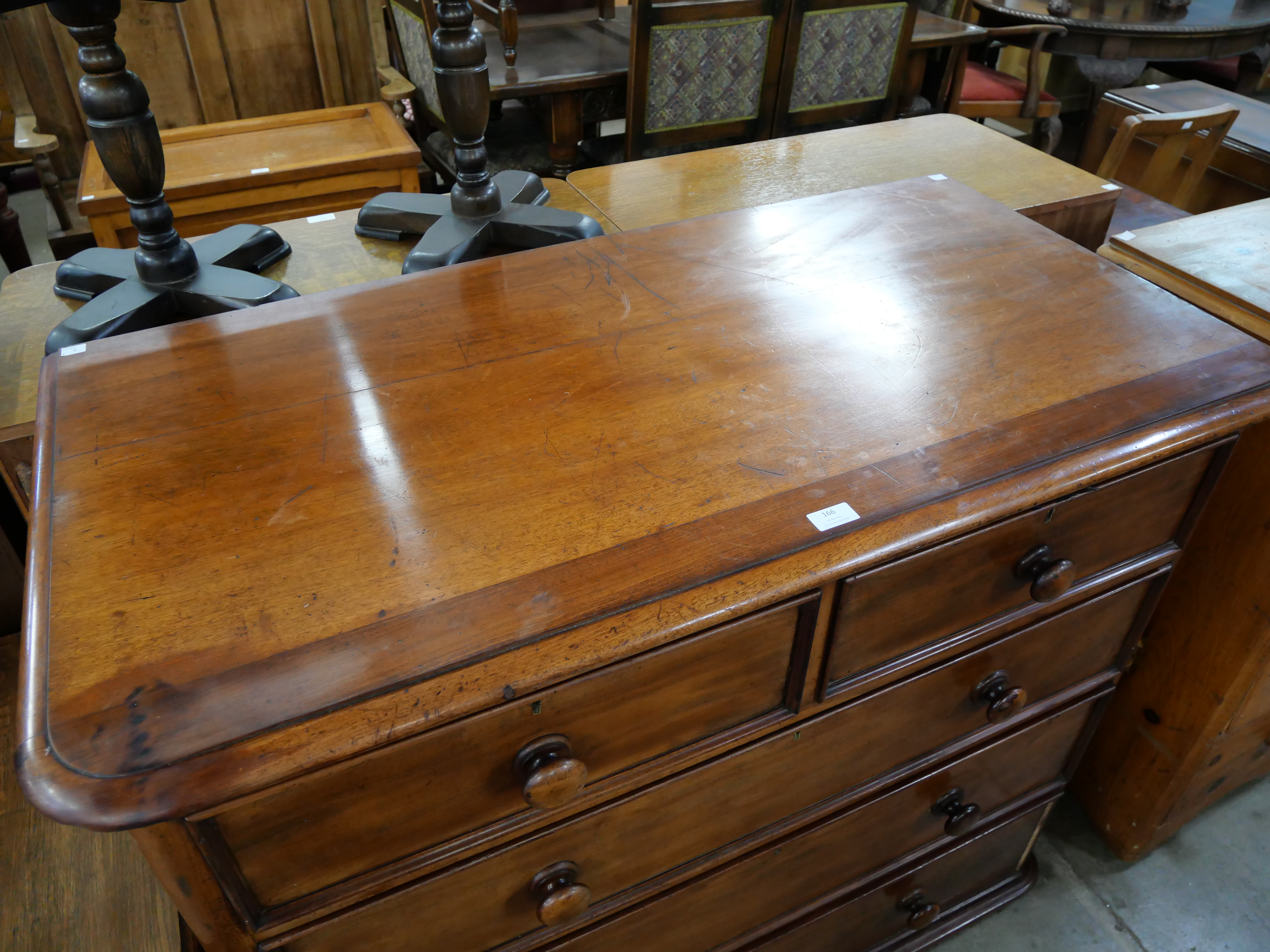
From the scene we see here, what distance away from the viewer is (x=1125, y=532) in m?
0.93

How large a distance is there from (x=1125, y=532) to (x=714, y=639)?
0.51m

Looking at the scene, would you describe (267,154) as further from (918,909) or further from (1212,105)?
(1212,105)

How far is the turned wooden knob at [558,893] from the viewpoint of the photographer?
81cm

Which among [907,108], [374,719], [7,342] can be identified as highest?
[374,719]

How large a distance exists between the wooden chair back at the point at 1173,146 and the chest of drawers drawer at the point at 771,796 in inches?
65.0

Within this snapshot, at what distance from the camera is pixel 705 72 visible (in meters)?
2.52

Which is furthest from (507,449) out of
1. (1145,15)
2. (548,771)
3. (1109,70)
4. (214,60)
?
(1145,15)

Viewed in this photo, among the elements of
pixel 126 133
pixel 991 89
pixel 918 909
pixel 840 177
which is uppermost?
pixel 126 133

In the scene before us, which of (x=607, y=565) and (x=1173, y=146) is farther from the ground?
(x=607, y=565)

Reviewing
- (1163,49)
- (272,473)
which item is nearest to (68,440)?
(272,473)

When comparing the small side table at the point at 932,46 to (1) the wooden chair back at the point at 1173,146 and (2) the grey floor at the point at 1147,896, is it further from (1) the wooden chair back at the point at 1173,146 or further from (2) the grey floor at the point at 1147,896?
(2) the grey floor at the point at 1147,896

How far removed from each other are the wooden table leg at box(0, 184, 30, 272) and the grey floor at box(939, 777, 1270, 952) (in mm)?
2710

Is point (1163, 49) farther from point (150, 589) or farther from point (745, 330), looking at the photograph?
point (150, 589)

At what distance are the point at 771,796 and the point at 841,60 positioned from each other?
2.47m
